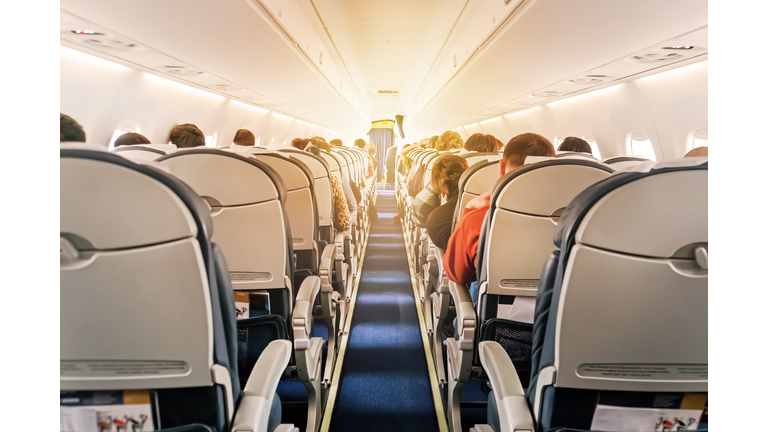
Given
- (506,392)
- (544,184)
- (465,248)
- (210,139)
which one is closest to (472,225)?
(465,248)

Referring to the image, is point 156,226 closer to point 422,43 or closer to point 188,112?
point 188,112

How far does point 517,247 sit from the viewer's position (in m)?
1.89

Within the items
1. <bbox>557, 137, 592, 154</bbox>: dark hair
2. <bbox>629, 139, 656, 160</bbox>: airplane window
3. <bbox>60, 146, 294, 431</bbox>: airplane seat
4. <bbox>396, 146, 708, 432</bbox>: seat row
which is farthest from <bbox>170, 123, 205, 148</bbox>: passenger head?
<bbox>629, 139, 656, 160</bbox>: airplane window

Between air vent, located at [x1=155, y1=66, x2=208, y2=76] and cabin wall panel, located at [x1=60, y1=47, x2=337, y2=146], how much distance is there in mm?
366

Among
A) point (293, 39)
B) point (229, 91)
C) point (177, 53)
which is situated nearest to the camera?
point (177, 53)

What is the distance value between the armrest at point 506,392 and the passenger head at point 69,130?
4.53ft

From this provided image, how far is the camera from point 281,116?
1208 cm

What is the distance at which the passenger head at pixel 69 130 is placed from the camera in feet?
2.74

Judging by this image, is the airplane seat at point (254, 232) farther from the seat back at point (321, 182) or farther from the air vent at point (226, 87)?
the air vent at point (226, 87)

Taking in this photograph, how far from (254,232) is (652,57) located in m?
3.74
